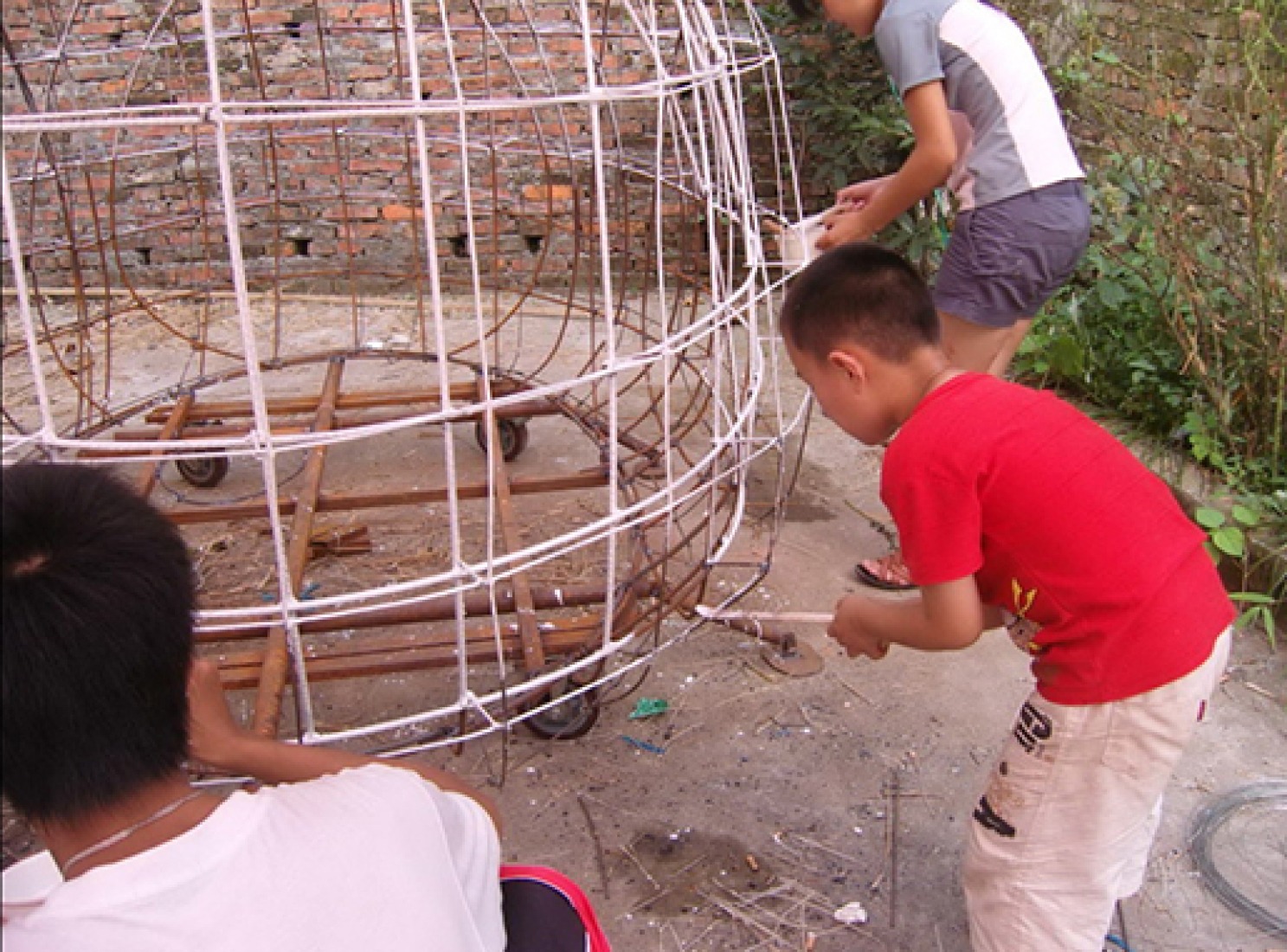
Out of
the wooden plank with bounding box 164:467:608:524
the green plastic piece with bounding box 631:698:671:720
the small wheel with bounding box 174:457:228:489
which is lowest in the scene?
the green plastic piece with bounding box 631:698:671:720

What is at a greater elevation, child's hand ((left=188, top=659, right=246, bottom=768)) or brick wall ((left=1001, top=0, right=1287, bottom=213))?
brick wall ((left=1001, top=0, right=1287, bottom=213))

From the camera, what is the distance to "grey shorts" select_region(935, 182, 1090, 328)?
2.18 meters

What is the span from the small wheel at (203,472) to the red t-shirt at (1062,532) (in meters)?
2.29

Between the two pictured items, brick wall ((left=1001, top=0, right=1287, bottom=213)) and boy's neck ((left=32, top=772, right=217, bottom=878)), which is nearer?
boy's neck ((left=32, top=772, right=217, bottom=878))

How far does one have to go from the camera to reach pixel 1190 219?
303 cm

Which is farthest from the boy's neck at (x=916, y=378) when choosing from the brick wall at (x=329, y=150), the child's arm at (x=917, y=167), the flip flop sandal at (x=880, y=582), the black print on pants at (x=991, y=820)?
the brick wall at (x=329, y=150)

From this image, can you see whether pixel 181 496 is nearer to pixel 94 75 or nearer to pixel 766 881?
pixel 766 881

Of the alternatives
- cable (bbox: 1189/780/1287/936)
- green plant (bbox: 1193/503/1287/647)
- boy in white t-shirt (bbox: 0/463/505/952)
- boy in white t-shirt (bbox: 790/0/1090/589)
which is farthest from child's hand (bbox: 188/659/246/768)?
green plant (bbox: 1193/503/1287/647)

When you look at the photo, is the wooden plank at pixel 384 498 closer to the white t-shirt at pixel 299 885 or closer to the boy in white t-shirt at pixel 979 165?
the boy in white t-shirt at pixel 979 165

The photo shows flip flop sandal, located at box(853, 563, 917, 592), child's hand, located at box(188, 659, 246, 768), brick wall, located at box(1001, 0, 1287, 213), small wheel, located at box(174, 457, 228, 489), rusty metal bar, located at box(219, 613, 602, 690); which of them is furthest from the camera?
small wheel, located at box(174, 457, 228, 489)

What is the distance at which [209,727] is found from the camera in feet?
3.63

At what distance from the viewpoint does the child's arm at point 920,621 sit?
4.12ft

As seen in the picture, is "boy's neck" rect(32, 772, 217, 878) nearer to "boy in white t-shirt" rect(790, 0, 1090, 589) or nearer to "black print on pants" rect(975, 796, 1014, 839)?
"black print on pants" rect(975, 796, 1014, 839)

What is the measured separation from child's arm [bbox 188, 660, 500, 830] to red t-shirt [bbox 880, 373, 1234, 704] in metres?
0.60
